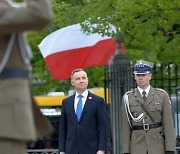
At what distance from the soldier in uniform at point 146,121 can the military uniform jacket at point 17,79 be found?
6.06m

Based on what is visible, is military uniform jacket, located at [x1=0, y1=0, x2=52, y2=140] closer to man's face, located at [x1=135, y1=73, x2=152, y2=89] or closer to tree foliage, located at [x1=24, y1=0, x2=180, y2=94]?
man's face, located at [x1=135, y1=73, x2=152, y2=89]

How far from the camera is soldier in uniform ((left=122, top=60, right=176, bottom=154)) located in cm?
1141

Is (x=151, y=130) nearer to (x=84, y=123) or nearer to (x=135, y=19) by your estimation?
(x=84, y=123)

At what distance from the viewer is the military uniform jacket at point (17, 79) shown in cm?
525

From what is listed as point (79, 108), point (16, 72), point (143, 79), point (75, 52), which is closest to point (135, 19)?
point (75, 52)

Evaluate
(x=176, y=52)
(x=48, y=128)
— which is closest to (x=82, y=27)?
(x=176, y=52)

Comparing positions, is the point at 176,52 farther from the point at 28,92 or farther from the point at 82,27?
the point at 28,92

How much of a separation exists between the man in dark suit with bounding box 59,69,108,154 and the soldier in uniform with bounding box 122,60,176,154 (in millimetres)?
323

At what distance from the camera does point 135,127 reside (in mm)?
11562

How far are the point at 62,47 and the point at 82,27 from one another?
2.93m

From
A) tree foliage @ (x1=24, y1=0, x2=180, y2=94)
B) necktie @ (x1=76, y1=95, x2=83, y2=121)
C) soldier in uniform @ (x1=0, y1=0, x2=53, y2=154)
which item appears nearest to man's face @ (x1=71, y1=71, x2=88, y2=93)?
necktie @ (x1=76, y1=95, x2=83, y2=121)

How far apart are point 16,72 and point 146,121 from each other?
6.20 metres

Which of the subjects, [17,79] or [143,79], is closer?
[17,79]

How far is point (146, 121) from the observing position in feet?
37.6
